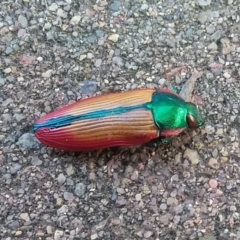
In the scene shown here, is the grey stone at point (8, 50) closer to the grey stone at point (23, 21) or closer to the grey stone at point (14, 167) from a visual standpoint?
the grey stone at point (23, 21)

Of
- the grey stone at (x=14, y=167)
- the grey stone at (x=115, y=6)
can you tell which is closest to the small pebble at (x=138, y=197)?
the grey stone at (x=14, y=167)

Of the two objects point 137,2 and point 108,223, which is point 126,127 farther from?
point 137,2

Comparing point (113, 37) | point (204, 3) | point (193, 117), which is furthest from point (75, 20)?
point (193, 117)

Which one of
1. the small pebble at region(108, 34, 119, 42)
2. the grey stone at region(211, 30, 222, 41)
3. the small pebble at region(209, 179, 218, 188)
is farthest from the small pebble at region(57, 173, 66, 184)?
the grey stone at region(211, 30, 222, 41)

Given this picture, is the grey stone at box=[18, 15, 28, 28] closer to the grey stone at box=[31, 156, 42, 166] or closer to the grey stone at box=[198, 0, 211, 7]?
the grey stone at box=[31, 156, 42, 166]

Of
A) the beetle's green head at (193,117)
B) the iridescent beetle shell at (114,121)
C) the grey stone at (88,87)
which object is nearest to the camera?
the iridescent beetle shell at (114,121)

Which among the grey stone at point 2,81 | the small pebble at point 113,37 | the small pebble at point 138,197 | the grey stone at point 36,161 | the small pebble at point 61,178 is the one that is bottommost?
the small pebble at point 138,197
